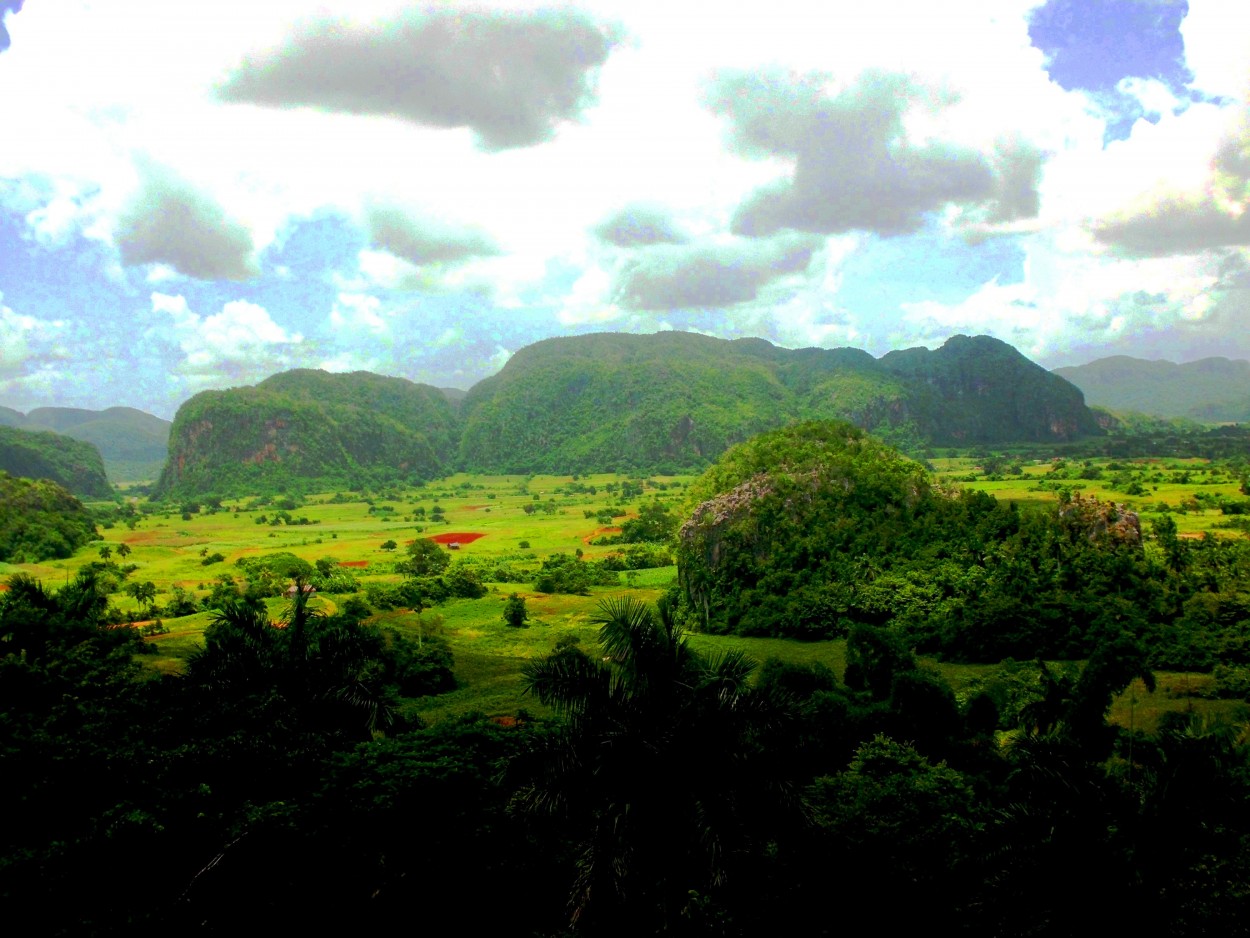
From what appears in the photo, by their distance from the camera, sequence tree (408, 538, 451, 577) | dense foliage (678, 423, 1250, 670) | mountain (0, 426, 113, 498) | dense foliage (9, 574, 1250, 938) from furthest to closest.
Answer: mountain (0, 426, 113, 498), tree (408, 538, 451, 577), dense foliage (678, 423, 1250, 670), dense foliage (9, 574, 1250, 938)

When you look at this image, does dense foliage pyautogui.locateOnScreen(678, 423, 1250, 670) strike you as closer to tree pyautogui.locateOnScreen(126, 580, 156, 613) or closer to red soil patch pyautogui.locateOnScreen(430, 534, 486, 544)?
tree pyautogui.locateOnScreen(126, 580, 156, 613)

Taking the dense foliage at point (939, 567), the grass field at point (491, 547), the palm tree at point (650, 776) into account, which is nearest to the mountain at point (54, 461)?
the grass field at point (491, 547)

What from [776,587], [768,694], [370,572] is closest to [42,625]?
[768,694]

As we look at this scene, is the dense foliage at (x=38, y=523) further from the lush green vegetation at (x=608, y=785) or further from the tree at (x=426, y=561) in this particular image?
the lush green vegetation at (x=608, y=785)

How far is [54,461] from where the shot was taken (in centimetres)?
16625

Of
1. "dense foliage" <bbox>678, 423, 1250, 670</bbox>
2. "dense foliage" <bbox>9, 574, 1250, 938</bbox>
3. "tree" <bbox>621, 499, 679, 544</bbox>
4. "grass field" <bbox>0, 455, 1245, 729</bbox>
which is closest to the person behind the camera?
"dense foliage" <bbox>9, 574, 1250, 938</bbox>

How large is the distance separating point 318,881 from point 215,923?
1.44 metres

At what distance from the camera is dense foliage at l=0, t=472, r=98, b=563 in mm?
72125

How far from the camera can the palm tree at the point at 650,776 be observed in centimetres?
1063

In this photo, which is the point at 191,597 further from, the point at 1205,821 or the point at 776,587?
the point at 1205,821

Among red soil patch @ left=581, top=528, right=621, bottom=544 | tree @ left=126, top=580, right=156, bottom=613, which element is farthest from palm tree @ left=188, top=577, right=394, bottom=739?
red soil patch @ left=581, top=528, right=621, bottom=544

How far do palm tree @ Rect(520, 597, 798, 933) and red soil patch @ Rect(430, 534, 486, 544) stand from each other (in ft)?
244

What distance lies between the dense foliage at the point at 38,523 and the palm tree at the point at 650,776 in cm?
7545

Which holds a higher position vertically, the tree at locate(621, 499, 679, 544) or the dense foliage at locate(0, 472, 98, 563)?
the dense foliage at locate(0, 472, 98, 563)
